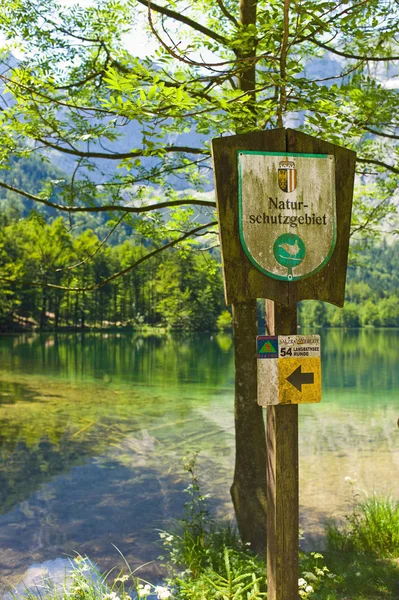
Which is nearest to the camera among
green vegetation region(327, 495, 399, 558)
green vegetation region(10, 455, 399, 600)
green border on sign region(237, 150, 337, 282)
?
green border on sign region(237, 150, 337, 282)

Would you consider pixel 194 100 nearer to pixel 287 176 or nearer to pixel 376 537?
pixel 287 176

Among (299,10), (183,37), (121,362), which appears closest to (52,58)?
(183,37)

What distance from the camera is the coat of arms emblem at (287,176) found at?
3080mm

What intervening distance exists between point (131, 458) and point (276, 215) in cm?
931

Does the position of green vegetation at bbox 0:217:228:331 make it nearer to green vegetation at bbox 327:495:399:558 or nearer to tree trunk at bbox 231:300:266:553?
tree trunk at bbox 231:300:266:553

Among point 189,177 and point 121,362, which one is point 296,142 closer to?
point 189,177

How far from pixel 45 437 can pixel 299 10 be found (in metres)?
10.9

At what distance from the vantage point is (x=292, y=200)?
10.1 ft

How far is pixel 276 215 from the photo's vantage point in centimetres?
306

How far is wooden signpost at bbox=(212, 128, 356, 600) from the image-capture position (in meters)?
3.04

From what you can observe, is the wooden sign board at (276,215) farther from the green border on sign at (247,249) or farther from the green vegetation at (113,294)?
the green vegetation at (113,294)

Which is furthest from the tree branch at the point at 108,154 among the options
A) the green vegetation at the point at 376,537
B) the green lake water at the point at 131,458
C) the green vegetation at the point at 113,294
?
the green vegetation at the point at 113,294

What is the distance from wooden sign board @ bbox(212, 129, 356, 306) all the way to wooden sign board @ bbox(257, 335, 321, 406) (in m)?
0.21

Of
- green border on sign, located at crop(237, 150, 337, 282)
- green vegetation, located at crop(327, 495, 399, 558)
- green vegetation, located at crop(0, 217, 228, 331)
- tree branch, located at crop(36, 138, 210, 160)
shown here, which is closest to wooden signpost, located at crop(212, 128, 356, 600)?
green border on sign, located at crop(237, 150, 337, 282)
